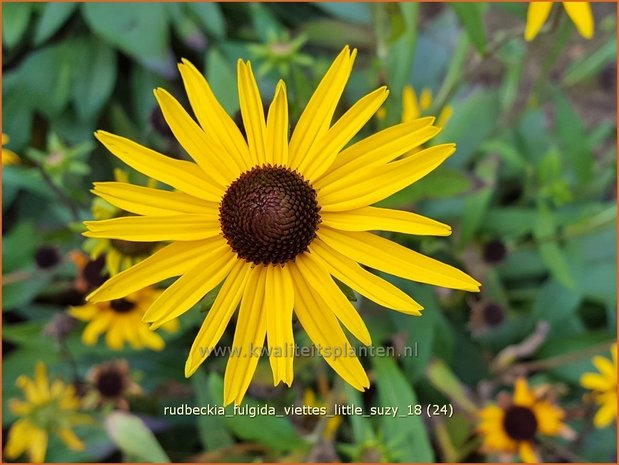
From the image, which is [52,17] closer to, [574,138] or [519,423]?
[574,138]

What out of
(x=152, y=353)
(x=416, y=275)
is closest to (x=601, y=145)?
(x=152, y=353)

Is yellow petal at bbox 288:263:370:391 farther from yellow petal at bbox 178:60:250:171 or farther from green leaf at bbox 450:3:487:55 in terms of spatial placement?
green leaf at bbox 450:3:487:55

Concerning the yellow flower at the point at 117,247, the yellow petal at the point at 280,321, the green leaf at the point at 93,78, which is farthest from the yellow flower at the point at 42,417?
the yellow petal at the point at 280,321

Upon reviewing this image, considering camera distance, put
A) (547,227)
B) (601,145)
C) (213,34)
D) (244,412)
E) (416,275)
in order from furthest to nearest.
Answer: (601,145), (213,34), (547,227), (244,412), (416,275)

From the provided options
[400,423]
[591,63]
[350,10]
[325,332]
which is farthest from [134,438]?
[591,63]

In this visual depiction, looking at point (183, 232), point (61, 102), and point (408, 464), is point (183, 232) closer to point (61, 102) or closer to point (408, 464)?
point (408, 464)

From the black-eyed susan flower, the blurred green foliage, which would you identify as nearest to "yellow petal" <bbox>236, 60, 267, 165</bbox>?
the blurred green foliage

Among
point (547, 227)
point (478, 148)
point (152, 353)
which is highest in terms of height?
point (478, 148)
